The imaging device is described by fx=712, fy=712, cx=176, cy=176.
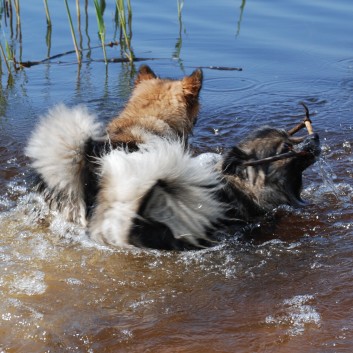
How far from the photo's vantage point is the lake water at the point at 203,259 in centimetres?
330

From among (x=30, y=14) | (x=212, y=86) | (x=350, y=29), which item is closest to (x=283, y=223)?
(x=212, y=86)

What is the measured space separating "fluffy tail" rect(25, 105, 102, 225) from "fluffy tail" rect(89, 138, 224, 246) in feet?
0.50

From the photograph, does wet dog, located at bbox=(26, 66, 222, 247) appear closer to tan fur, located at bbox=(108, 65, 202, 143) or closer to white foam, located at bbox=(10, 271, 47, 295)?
white foam, located at bbox=(10, 271, 47, 295)

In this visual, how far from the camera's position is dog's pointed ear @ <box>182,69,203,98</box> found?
5.25 metres

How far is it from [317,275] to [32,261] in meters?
1.59

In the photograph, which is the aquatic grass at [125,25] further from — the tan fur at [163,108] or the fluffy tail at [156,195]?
the fluffy tail at [156,195]

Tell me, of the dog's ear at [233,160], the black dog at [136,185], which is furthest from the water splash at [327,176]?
the dog's ear at [233,160]

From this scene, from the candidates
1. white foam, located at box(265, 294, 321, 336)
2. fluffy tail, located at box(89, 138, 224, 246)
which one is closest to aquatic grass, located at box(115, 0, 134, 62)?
fluffy tail, located at box(89, 138, 224, 246)

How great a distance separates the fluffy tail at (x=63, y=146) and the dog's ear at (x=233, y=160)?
3.19 feet

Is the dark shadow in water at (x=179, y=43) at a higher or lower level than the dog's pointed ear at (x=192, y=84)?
lower

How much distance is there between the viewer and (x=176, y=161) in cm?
373

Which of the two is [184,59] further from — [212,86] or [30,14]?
[30,14]

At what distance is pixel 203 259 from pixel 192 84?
1649 mm

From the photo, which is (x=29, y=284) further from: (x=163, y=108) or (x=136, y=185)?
(x=163, y=108)
